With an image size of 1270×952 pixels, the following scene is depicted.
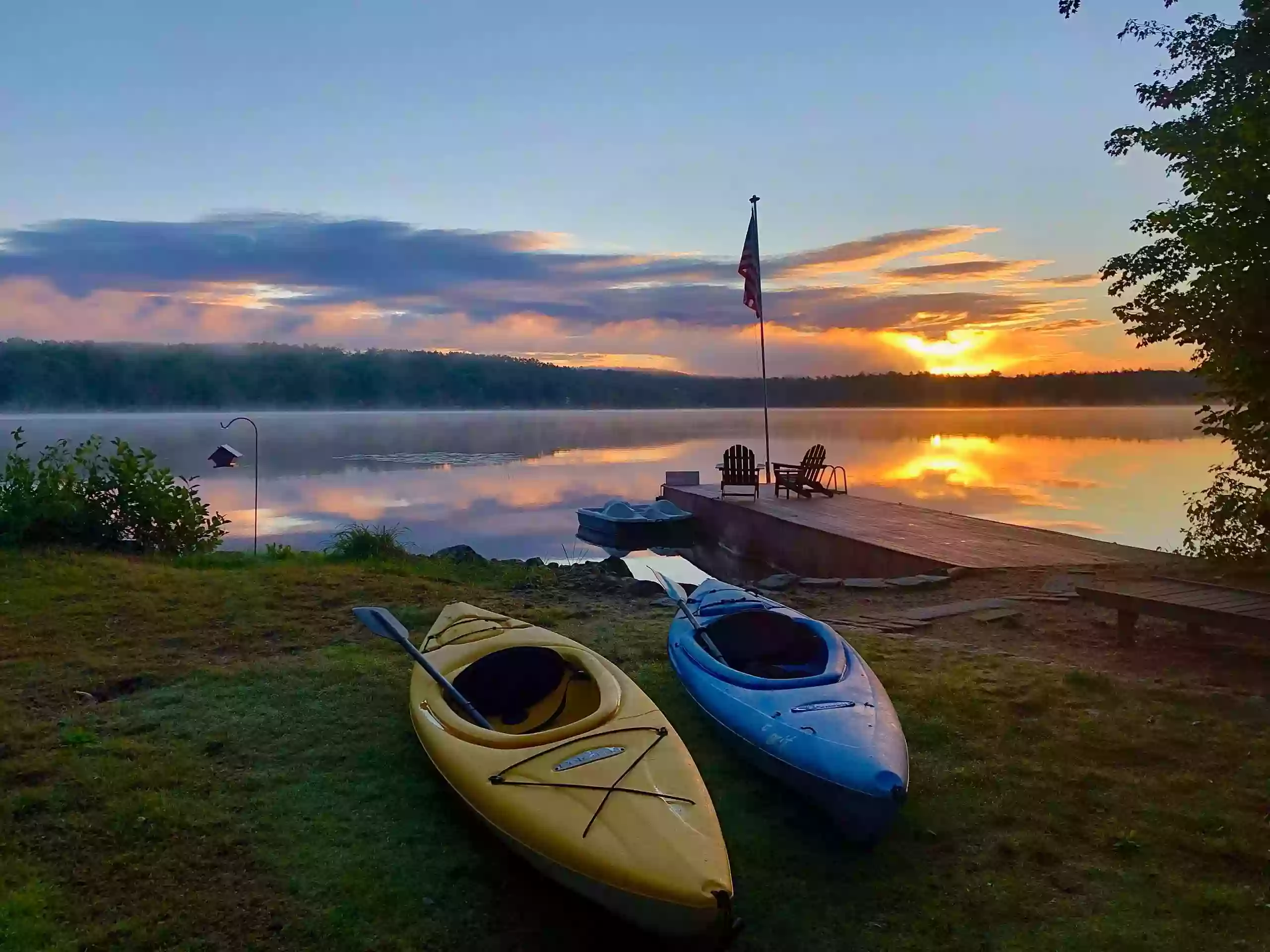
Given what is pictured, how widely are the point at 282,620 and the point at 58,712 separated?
2251 millimetres

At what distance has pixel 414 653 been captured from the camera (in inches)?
183

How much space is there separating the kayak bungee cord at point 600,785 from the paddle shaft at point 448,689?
659mm

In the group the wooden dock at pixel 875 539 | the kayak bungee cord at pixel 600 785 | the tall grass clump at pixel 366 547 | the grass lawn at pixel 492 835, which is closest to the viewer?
the grass lawn at pixel 492 835

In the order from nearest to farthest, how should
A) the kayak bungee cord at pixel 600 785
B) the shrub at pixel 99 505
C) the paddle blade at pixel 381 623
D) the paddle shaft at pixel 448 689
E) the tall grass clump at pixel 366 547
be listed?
1. the kayak bungee cord at pixel 600 785
2. the paddle shaft at pixel 448 689
3. the paddle blade at pixel 381 623
4. the shrub at pixel 99 505
5. the tall grass clump at pixel 366 547

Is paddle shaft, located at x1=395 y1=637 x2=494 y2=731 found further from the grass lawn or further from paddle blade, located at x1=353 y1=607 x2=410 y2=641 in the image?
the grass lawn

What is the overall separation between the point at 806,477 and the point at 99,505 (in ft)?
42.3

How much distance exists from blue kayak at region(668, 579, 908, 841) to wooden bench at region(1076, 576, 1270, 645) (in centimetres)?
240

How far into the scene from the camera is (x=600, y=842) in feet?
10.1

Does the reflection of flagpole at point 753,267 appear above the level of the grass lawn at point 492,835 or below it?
above

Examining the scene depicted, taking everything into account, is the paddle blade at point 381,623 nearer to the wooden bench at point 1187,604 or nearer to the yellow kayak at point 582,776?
the yellow kayak at point 582,776

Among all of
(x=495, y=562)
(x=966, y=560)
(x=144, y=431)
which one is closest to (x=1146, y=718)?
(x=966, y=560)

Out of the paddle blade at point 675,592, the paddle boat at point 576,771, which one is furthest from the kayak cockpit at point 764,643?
the paddle boat at point 576,771

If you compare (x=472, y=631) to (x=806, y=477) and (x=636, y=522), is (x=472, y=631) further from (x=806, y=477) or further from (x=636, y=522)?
(x=806, y=477)

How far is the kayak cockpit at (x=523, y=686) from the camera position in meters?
4.84
